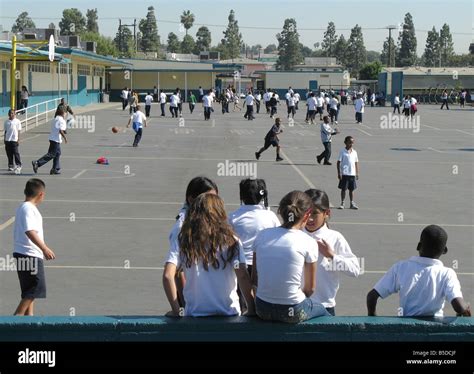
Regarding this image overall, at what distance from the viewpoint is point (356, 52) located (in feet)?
644

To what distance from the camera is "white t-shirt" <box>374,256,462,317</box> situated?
6.07 m

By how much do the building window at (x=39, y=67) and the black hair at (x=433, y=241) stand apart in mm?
51837

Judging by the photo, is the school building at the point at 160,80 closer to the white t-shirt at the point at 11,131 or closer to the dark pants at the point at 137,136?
the dark pants at the point at 137,136

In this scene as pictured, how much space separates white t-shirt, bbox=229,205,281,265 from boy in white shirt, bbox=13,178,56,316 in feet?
7.80

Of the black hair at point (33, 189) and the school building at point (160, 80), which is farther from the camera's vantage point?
the school building at point (160, 80)

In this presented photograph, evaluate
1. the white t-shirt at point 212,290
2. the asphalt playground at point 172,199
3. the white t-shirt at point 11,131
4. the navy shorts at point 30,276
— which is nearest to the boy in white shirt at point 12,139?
the white t-shirt at point 11,131

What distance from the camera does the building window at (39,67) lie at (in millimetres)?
56219

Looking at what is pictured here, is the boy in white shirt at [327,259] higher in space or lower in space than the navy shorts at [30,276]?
higher

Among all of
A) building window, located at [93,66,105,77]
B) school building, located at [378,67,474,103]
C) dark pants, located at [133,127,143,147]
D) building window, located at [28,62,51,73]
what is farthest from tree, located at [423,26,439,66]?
dark pants, located at [133,127,143,147]

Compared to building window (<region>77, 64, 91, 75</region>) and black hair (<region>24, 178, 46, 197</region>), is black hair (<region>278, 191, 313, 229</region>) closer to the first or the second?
black hair (<region>24, 178, 46, 197</region>)

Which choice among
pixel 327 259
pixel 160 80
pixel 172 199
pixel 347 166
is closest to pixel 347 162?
pixel 347 166

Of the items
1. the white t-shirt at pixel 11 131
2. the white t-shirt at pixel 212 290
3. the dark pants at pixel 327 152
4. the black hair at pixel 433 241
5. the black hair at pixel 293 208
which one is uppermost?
the black hair at pixel 293 208
